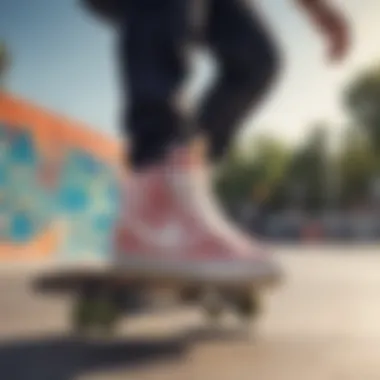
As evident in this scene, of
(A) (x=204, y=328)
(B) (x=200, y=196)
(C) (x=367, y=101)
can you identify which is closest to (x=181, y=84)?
(B) (x=200, y=196)

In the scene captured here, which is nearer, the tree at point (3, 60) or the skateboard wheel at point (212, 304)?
the tree at point (3, 60)

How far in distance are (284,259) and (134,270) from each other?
0.81ft

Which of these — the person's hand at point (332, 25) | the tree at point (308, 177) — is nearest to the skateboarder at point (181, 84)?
the person's hand at point (332, 25)

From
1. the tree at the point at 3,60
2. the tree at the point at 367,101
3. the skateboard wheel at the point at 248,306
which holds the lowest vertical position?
the skateboard wheel at the point at 248,306

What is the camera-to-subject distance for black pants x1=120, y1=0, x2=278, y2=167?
122cm

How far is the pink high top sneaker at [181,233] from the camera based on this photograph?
1.23 m

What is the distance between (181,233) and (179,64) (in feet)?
0.90

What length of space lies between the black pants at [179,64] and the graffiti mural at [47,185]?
87 mm

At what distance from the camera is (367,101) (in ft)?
4.04

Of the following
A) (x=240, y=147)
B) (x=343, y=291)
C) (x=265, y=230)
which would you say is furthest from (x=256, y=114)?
(x=343, y=291)

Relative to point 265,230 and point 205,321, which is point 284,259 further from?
point 205,321

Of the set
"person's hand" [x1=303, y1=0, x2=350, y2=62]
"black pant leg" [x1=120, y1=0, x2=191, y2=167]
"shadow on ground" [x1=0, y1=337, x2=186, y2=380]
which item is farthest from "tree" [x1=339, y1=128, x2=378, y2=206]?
"shadow on ground" [x1=0, y1=337, x2=186, y2=380]

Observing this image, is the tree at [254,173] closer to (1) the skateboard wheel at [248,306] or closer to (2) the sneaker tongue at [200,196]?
(2) the sneaker tongue at [200,196]

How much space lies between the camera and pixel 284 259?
122 centimetres
